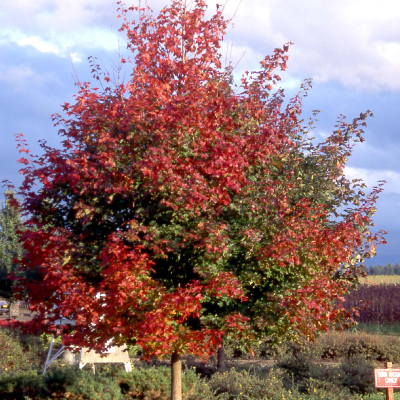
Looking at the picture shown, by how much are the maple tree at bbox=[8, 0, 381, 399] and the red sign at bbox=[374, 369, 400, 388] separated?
1.88 meters

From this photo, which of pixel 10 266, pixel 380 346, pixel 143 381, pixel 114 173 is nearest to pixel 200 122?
pixel 114 173

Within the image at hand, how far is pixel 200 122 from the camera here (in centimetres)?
653

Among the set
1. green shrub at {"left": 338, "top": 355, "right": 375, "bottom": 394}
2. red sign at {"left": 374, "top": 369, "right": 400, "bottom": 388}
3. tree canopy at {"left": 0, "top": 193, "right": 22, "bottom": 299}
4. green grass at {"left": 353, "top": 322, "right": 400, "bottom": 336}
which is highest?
tree canopy at {"left": 0, "top": 193, "right": 22, "bottom": 299}

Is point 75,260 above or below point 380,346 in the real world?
above

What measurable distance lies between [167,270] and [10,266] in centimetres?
2850

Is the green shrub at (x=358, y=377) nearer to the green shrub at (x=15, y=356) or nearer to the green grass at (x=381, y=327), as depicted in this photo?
the green shrub at (x=15, y=356)

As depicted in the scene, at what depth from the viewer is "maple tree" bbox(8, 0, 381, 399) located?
20.4 feet

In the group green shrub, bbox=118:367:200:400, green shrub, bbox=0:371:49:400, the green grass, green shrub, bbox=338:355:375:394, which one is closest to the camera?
green shrub, bbox=0:371:49:400

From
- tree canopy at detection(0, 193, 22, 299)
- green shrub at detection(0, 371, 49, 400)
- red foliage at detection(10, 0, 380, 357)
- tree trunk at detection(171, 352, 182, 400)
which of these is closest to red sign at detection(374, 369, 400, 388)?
red foliage at detection(10, 0, 380, 357)

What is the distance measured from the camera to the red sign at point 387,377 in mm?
8500

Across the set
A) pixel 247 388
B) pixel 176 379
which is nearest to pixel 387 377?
pixel 176 379

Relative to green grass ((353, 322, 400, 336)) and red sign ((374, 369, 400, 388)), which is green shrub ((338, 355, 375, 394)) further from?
green grass ((353, 322, 400, 336))

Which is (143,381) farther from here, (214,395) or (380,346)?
(380,346)

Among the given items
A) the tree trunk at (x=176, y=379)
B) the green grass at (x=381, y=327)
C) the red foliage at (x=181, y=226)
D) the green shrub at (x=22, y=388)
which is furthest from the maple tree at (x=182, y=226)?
the green grass at (x=381, y=327)
